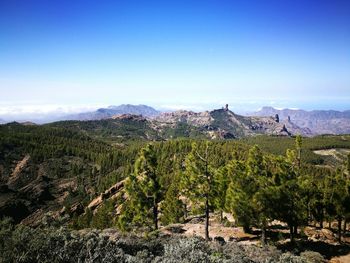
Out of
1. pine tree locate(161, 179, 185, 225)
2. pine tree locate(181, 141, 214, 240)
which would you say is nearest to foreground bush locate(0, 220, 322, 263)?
pine tree locate(181, 141, 214, 240)

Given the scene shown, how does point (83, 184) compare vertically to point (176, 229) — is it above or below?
below

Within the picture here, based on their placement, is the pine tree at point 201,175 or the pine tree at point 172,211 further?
the pine tree at point 172,211

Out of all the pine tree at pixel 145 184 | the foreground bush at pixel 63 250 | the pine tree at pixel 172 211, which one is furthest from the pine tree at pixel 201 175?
the pine tree at pixel 172 211

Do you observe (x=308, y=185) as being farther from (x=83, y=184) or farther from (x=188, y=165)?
(x=83, y=184)

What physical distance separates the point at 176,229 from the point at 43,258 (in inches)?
1408

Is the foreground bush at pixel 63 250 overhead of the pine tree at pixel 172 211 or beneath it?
overhead

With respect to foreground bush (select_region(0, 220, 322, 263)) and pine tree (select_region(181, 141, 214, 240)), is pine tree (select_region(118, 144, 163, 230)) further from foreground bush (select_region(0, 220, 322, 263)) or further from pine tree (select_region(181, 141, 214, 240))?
foreground bush (select_region(0, 220, 322, 263))

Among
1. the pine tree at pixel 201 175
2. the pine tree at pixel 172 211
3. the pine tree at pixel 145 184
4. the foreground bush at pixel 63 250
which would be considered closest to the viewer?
the foreground bush at pixel 63 250

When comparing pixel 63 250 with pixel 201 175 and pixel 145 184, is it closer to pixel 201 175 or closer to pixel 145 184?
pixel 145 184

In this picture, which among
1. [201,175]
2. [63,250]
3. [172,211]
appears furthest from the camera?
[172,211]

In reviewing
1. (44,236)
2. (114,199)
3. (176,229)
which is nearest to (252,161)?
(176,229)

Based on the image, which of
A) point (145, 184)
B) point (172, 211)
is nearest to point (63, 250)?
point (145, 184)

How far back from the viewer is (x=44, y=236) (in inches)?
727

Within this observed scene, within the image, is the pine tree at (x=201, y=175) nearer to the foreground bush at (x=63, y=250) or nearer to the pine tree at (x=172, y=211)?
the foreground bush at (x=63, y=250)
